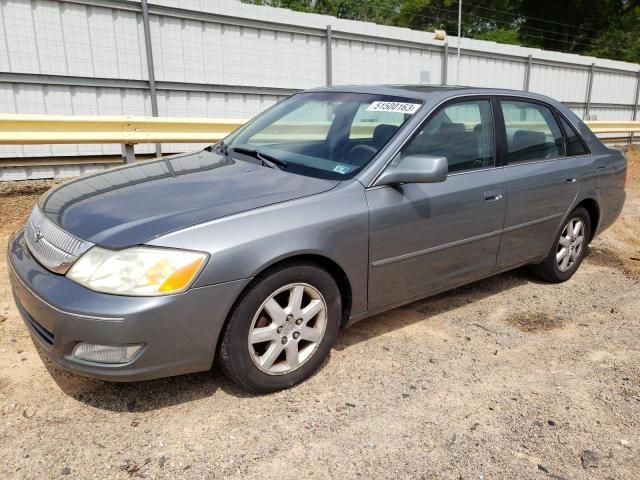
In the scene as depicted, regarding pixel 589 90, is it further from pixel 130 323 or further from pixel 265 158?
pixel 130 323

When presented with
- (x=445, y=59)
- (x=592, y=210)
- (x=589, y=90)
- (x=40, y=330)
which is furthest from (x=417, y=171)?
(x=589, y=90)

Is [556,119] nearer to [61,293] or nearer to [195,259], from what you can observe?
[195,259]

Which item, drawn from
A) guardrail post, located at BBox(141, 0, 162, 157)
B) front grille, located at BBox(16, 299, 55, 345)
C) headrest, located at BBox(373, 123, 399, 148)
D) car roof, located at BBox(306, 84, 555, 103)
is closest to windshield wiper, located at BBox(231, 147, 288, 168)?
headrest, located at BBox(373, 123, 399, 148)

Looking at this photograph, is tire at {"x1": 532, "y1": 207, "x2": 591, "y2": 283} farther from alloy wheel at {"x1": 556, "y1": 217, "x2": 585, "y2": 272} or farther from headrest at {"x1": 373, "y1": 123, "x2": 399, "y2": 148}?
headrest at {"x1": 373, "y1": 123, "x2": 399, "y2": 148}

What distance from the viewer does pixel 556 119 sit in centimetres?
441

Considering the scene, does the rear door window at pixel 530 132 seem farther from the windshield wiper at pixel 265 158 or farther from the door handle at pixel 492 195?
the windshield wiper at pixel 265 158

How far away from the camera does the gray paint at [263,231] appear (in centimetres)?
234

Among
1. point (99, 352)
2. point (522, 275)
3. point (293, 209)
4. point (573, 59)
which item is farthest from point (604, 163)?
point (573, 59)

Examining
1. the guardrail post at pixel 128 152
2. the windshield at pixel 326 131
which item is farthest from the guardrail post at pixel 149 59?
the windshield at pixel 326 131

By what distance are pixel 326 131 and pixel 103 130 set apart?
11.6ft

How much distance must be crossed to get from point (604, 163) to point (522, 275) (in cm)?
120

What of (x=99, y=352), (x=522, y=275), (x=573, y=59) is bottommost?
(x=522, y=275)

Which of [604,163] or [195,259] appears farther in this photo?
[604,163]

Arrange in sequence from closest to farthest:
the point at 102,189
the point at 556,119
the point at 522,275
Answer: the point at 102,189 → the point at 556,119 → the point at 522,275
